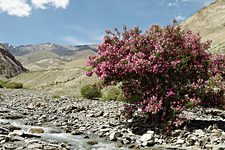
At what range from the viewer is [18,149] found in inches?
716

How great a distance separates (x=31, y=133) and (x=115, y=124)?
18.1 feet

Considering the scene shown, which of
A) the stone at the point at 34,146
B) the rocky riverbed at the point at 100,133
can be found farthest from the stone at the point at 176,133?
the stone at the point at 34,146

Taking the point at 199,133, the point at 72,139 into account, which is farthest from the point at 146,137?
the point at 72,139

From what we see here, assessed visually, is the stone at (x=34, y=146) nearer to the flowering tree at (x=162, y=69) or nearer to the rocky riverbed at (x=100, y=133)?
the rocky riverbed at (x=100, y=133)

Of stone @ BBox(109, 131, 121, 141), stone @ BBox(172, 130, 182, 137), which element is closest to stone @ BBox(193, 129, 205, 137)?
stone @ BBox(172, 130, 182, 137)

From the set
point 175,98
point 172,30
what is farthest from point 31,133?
point 172,30

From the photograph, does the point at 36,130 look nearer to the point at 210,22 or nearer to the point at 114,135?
the point at 114,135

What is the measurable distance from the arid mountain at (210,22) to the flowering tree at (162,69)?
79.6 m

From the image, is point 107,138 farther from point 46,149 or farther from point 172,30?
point 172,30

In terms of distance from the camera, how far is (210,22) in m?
125

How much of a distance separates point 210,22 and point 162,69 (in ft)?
351

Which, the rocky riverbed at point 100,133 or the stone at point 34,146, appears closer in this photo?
the stone at point 34,146

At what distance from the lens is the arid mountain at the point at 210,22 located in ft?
366

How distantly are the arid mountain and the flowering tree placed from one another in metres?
79.6
